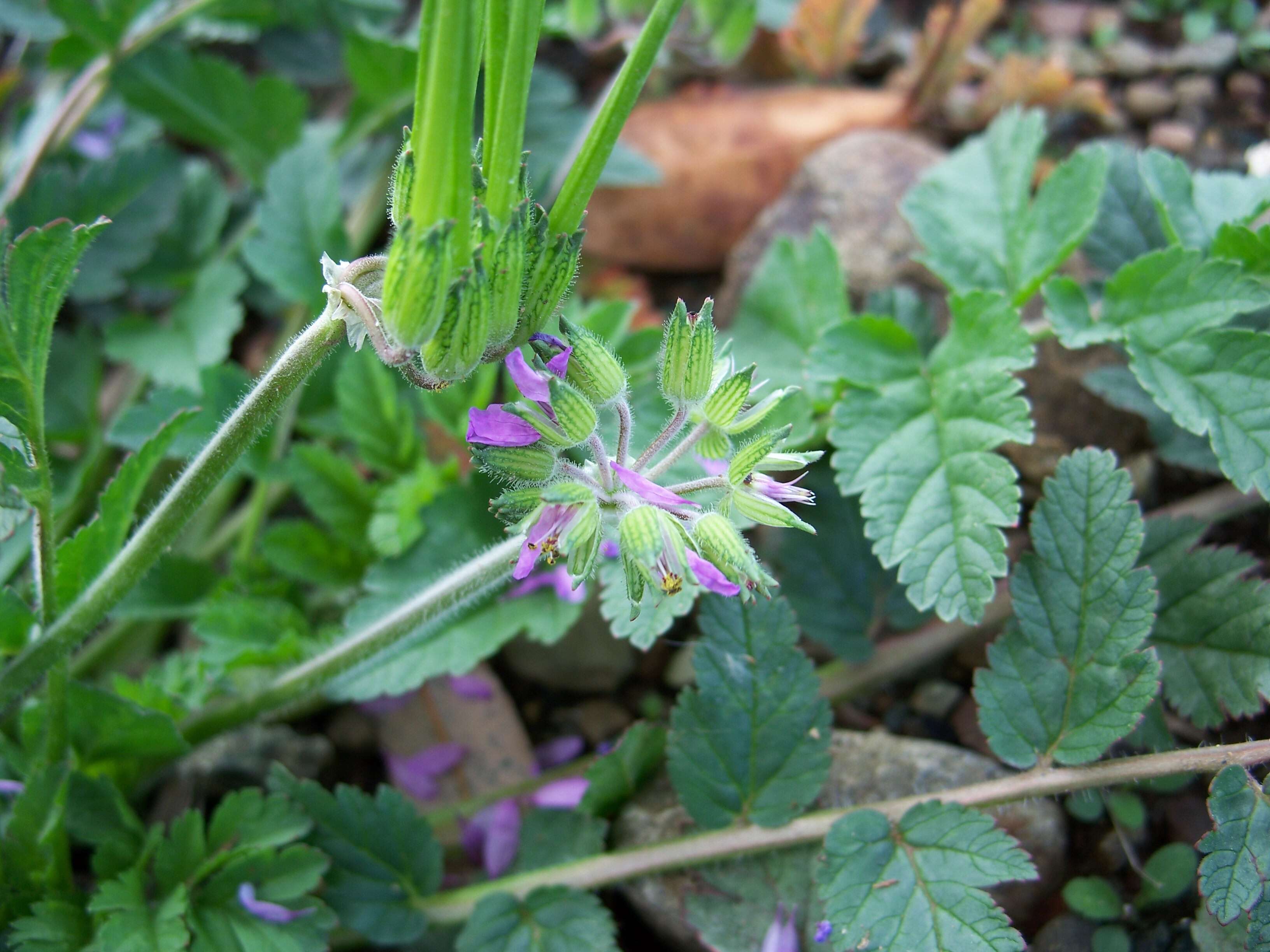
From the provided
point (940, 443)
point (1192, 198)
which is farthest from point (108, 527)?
point (1192, 198)

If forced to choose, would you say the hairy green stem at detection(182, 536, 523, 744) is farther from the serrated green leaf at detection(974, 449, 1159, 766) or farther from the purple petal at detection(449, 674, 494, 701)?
the serrated green leaf at detection(974, 449, 1159, 766)

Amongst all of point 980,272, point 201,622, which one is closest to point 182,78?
point 201,622

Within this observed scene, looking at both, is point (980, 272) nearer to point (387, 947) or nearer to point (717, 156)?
point (717, 156)

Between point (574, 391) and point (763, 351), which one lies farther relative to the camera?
point (763, 351)

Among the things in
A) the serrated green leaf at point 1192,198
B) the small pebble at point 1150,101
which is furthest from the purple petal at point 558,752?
the small pebble at point 1150,101

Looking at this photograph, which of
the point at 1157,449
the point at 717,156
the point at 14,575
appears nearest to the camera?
the point at 1157,449
